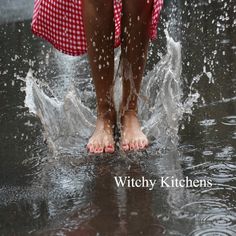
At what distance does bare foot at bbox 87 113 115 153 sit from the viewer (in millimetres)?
2580

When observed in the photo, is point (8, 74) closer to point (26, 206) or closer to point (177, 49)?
point (177, 49)

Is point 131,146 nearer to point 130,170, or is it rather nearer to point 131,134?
point 131,134

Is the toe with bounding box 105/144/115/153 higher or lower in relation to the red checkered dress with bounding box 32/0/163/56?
lower

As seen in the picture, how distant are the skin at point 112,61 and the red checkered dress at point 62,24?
11.8 inches

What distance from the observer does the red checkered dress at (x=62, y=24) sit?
3.05m

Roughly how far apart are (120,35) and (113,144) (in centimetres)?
48

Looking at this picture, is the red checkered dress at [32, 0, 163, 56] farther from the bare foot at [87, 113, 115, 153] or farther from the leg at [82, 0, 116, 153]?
the bare foot at [87, 113, 115, 153]


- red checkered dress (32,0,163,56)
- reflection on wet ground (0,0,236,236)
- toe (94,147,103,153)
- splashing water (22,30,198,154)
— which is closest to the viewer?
reflection on wet ground (0,0,236,236)

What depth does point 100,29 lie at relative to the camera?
2637 millimetres

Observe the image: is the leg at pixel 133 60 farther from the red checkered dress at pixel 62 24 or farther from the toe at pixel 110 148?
the red checkered dress at pixel 62 24

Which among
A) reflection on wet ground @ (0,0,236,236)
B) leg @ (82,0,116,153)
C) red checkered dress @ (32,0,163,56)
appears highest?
red checkered dress @ (32,0,163,56)

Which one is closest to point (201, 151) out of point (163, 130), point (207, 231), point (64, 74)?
point (163, 130)

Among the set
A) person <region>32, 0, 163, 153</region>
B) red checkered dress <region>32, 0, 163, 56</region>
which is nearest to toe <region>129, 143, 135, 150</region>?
person <region>32, 0, 163, 153</region>

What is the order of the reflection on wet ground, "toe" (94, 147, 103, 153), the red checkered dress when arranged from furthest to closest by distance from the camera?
the red checkered dress → "toe" (94, 147, 103, 153) → the reflection on wet ground
